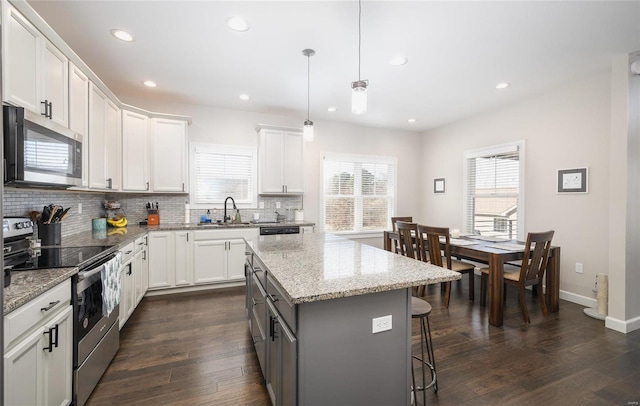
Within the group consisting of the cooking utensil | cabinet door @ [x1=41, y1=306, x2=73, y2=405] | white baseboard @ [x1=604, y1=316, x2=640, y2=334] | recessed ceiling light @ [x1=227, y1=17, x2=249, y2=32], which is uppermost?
recessed ceiling light @ [x1=227, y1=17, x2=249, y2=32]

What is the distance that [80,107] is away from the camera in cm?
245

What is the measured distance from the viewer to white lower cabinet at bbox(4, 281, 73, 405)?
1159 mm

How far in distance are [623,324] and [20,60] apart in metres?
5.26

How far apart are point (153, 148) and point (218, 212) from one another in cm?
128

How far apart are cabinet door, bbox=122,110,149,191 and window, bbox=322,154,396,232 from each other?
110 inches

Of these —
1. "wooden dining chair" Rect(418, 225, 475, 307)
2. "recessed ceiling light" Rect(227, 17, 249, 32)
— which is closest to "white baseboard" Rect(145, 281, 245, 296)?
"wooden dining chair" Rect(418, 225, 475, 307)

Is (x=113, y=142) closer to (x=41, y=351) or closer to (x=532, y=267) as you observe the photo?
(x=41, y=351)

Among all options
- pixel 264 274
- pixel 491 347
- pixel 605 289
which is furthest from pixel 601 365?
pixel 264 274

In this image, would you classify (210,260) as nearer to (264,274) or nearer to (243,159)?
(243,159)

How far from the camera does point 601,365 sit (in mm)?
2174

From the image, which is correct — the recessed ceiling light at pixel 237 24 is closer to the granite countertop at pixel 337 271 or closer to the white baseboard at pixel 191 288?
the granite countertop at pixel 337 271

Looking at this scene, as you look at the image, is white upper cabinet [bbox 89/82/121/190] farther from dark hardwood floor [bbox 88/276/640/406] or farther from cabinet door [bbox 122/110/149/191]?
dark hardwood floor [bbox 88/276/640/406]

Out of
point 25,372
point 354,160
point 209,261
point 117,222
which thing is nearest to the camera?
point 25,372

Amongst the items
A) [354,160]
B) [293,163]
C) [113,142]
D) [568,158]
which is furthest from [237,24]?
[568,158]
